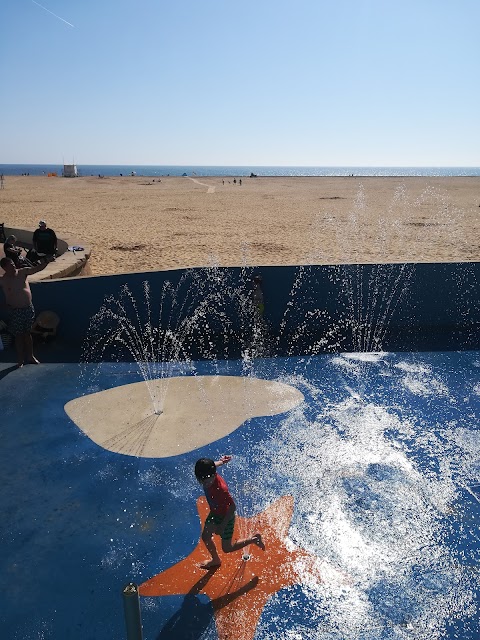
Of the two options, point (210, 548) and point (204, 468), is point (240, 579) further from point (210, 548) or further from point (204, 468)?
point (204, 468)

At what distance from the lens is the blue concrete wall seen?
8.99 m

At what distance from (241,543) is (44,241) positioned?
907 cm

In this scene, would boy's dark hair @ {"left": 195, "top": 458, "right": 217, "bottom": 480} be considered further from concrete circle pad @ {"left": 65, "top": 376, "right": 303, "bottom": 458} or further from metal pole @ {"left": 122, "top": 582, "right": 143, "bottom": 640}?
concrete circle pad @ {"left": 65, "top": 376, "right": 303, "bottom": 458}

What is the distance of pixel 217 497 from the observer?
3814mm

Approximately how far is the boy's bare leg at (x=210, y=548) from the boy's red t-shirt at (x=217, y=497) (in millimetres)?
189

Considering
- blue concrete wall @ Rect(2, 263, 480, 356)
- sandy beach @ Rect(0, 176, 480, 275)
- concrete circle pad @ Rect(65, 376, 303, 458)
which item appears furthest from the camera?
sandy beach @ Rect(0, 176, 480, 275)

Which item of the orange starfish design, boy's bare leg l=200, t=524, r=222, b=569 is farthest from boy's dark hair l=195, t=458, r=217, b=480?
the orange starfish design

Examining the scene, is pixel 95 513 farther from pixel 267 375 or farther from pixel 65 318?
pixel 65 318

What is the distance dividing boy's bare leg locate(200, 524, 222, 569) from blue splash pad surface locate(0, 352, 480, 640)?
25 cm

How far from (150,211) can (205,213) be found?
3.36 meters

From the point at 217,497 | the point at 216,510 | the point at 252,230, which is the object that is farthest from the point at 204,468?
the point at 252,230

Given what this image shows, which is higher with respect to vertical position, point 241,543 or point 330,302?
point 330,302

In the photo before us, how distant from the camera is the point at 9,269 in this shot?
7074 mm

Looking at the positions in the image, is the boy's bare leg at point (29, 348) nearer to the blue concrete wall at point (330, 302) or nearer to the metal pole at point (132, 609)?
the blue concrete wall at point (330, 302)
